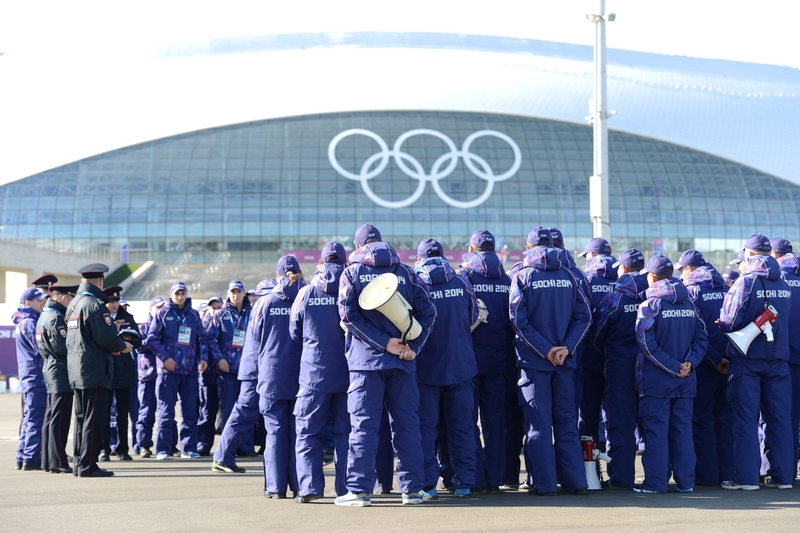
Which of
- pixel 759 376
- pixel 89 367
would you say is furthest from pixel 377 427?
pixel 759 376

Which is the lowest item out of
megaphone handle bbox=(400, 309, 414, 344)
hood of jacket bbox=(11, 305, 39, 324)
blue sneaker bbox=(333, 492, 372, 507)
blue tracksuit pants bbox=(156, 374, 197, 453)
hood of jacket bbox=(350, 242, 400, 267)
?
blue sneaker bbox=(333, 492, 372, 507)

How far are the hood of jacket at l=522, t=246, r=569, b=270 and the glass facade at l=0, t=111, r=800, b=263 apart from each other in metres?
41.3

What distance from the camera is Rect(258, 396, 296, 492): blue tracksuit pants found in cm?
808

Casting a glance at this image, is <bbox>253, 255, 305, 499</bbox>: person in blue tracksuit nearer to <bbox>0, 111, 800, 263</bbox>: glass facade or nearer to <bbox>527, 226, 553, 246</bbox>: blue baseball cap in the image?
<bbox>527, 226, 553, 246</bbox>: blue baseball cap

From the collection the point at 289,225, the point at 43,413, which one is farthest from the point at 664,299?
the point at 289,225

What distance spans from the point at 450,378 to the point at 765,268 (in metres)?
3.19

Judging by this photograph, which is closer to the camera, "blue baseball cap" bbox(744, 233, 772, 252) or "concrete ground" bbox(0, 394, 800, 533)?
"concrete ground" bbox(0, 394, 800, 533)

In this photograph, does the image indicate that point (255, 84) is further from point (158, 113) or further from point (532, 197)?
point (532, 197)

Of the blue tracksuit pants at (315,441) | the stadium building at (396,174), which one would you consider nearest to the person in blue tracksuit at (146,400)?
the blue tracksuit pants at (315,441)

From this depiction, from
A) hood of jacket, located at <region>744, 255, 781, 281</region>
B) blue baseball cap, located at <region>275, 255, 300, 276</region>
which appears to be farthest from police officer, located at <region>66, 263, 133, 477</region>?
hood of jacket, located at <region>744, 255, 781, 281</region>

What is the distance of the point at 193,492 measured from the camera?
8.38 m

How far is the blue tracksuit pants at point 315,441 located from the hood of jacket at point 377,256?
3.67 feet

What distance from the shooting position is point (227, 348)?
39.9 feet

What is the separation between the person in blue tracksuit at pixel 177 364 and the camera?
11.6m
